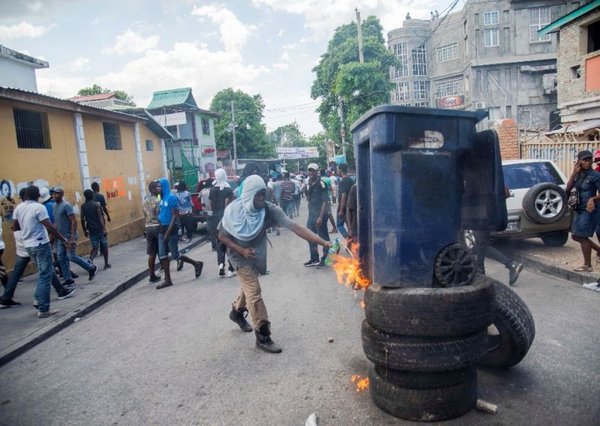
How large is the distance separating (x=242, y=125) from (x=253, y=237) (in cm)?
4365

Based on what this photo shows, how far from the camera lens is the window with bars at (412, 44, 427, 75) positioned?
47.1 meters

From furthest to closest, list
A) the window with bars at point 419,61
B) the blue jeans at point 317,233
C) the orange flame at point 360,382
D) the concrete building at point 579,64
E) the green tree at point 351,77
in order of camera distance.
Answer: the window with bars at point 419,61, the green tree at point 351,77, the concrete building at point 579,64, the blue jeans at point 317,233, the orange flame at point 360,382

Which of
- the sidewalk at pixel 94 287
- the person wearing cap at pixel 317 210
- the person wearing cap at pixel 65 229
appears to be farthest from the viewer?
the person wearing cap at pixel 317 210

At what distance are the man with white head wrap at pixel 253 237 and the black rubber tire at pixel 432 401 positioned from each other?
5.43ft

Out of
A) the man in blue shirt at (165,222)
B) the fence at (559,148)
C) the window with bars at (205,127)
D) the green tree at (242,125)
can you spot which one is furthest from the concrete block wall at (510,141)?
the green tree at (242,125)

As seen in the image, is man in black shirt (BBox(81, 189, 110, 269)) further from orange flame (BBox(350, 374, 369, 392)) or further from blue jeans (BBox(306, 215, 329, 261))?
orange flame (BBox(350, 374, 369, 392))

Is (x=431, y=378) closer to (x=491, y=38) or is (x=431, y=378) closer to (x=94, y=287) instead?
(x=94, y=287)

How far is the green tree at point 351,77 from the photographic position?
2597cm

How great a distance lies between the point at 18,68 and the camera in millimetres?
18234

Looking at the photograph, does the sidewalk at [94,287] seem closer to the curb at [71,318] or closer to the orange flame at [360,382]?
the curb at [71,318]

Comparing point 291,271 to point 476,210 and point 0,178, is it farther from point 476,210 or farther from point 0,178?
point 0,178

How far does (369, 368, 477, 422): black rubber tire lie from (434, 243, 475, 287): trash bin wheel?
698 mm

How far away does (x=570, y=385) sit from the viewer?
10.8ft

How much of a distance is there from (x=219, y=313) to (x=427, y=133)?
395 cm
